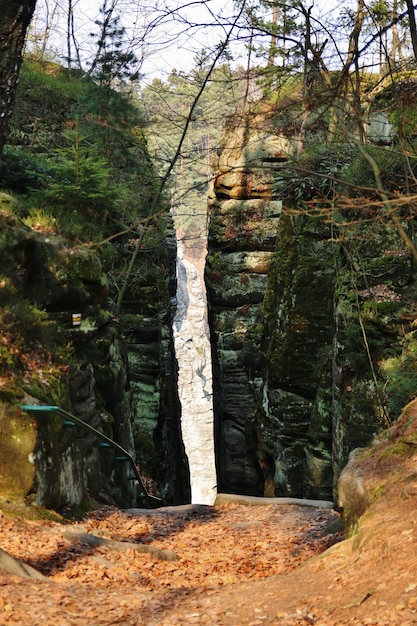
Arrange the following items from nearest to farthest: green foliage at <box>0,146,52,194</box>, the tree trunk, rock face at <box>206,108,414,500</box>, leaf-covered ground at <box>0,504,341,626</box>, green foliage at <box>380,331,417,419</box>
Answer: leaf-covered ground at <box>0,504,341,626</box>, the tree trunk, green foliage at <box>380,331,417,419</box>, rock face at <box>206,108,414,500</box>, green foliage at <box>0,146,52,194</box>

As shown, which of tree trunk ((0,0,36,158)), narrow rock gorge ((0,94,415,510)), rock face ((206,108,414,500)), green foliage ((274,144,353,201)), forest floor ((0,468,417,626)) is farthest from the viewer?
green foliage ((274,144,353,201))

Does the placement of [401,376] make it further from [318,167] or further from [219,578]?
[318,167]

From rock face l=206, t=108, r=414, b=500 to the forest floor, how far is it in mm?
2648

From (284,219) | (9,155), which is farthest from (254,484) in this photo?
(9,155)

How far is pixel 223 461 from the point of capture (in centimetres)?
2573

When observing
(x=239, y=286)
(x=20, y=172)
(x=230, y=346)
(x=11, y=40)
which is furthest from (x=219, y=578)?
(x=239, y=286)

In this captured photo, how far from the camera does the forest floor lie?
146 inches

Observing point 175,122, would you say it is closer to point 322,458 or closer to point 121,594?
point 121,594

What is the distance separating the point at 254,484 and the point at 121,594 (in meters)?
18.7

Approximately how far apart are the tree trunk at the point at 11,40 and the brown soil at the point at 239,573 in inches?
200

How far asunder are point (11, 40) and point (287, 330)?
39.0ft

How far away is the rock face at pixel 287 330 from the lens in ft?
38.9

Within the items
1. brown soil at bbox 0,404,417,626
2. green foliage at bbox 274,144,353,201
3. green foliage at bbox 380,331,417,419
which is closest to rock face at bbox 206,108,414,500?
green foliage at bbox 380,331,417,419

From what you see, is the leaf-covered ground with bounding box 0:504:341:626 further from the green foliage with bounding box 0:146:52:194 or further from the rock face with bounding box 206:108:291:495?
the rock face with bounding box 206:108:291:495
